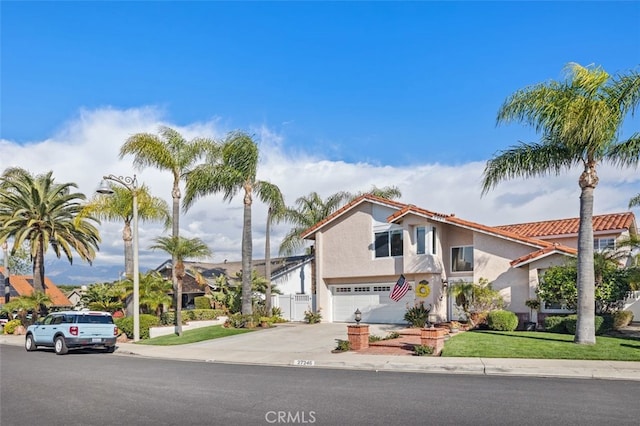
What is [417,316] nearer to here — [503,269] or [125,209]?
[503,269]

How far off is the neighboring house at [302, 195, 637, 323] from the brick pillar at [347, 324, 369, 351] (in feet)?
30.0

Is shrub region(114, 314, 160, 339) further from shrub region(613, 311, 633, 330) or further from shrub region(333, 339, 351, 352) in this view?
shrub region(613, 311, 633, 330)

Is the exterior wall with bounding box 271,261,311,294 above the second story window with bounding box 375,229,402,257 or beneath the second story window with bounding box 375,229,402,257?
beneath

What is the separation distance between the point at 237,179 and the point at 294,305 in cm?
919

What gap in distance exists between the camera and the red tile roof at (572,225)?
99.1ft

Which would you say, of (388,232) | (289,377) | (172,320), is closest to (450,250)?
(388,232)

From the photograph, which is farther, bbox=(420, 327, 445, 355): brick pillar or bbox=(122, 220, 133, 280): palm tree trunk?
bbox=(122, 220, 133, 280): palm tree trunk

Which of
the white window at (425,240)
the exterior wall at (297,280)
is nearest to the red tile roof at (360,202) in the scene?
the white window at (425,240)

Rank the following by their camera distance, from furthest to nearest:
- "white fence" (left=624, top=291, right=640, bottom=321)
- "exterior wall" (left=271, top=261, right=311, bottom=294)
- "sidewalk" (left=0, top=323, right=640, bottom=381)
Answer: "exterior wall" (left=271, top=261, right=311, bottom=294)
"white fence" (left=624, top=291, right=640, bottom=321)
"sidewalk" (left=0, top=323, right=640, bottom=381)

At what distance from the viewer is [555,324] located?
22484mm

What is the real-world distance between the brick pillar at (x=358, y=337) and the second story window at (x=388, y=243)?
10.6 meters

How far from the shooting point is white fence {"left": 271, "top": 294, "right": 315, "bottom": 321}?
112 feet

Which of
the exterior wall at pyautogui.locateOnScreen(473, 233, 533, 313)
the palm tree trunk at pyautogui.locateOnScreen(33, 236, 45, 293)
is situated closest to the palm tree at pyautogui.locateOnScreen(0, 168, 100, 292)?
the palm tree trunk at pyautogui.locateOnScreen(33, 236, 45, 293)

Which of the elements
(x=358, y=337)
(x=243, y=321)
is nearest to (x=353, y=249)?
(x=243, y=321)
